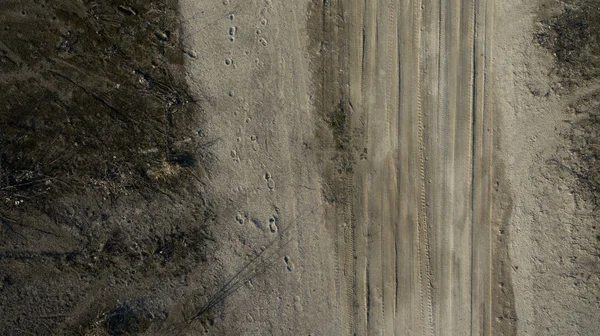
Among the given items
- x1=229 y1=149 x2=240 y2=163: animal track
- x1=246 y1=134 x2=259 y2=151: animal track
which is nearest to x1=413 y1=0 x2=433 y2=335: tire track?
x1=246 y1=134 x2=259 y2=151: animal track

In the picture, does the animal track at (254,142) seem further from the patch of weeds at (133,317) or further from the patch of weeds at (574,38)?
the patch of weeds at (574,38)

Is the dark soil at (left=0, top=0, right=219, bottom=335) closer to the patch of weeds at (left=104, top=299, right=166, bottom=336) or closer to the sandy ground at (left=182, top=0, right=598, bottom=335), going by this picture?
the patch of weeds at (left=104, top=299, right=166, bottom=336)

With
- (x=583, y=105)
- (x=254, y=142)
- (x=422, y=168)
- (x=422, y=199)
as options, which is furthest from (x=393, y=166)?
(x=583, y=105)

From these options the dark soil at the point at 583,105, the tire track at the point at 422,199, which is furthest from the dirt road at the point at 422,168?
the dark soil at the point at 583,105

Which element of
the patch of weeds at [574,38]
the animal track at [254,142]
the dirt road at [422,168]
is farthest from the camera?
the animal track at [254,142]

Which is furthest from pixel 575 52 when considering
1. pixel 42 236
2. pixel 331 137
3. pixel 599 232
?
pixel 42 236

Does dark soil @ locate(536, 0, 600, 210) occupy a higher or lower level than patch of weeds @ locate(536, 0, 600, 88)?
lower

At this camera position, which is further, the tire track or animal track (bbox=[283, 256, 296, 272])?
animal track (bbox=[283, 256, 296, 272])

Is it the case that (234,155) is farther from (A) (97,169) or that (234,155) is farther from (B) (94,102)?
(B) (94,102)

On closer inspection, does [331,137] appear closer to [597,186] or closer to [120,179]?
[120,179]
